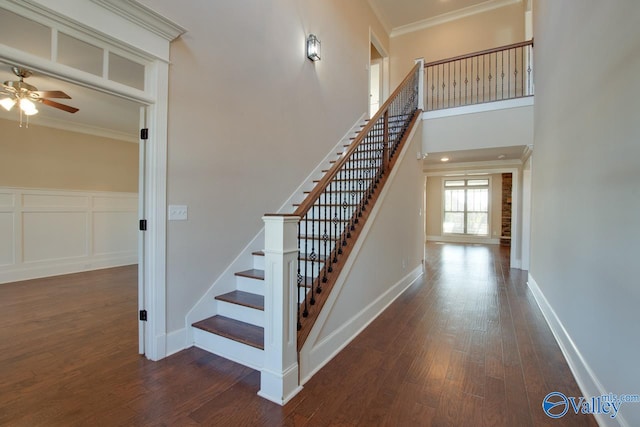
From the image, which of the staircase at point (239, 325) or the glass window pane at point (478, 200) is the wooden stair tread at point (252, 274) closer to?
the staircase at point (239, 325)

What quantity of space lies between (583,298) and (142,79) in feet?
12.1

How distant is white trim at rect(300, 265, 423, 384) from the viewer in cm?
212

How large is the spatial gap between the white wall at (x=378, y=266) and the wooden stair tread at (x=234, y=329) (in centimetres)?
42

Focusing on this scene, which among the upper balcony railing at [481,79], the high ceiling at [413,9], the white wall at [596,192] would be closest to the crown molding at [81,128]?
the high ceiling at [413,9]

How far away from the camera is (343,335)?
8.34 ft

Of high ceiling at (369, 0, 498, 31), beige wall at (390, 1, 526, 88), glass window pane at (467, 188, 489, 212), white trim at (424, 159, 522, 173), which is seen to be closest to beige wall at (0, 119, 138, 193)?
high ceiling at (369, 0, 498, 31)

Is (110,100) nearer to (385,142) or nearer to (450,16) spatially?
(385,142)

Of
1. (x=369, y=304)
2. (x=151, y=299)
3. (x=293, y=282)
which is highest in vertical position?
(x=293, y=282)

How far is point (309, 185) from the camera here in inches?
164

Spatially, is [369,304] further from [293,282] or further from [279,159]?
[279,159]

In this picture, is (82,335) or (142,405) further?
(82,335)

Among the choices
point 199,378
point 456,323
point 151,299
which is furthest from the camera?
point 456,323

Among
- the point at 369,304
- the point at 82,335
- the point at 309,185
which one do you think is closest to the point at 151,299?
the point at 82,335

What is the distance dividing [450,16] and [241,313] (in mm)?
7684
